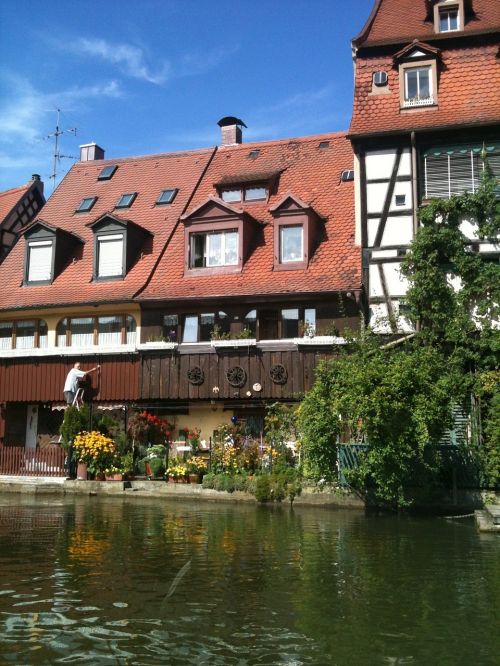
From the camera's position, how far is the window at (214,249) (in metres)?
27.4

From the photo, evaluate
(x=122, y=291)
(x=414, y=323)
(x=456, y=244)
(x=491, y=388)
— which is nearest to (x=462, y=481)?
(x=491, y=388)

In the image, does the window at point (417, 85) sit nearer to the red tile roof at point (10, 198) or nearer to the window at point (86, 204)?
the window at point (86, 204)

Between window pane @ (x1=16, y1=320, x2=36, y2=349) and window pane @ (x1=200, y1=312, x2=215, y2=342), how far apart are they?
703 centimetres

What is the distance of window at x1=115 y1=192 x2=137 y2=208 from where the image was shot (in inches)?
1253

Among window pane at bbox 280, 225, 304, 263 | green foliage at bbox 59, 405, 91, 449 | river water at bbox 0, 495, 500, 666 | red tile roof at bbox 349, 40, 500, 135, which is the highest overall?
red tile roof at bbox 349, 40, 500, 135

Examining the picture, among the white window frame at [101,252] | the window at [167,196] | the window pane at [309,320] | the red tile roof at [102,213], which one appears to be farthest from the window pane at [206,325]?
the window at [167,196]

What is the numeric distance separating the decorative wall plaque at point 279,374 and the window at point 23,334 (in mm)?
9377

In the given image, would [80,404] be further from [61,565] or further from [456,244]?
[61,565]

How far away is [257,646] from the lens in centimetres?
740

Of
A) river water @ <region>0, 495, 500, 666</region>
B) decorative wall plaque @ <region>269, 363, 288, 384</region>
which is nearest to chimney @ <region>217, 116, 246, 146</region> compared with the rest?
decorative wall plaque @ <region>269, 363, 288, 384</region>

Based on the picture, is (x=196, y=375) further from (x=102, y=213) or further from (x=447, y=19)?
(x=447, y=19)

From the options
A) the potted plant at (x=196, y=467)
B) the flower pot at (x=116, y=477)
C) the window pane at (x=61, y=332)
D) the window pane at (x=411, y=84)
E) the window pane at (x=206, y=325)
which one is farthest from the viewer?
the window pane at (x=61, y=332)

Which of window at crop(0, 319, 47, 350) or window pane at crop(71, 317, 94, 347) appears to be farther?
window at crop(0, 319, 47, 350)

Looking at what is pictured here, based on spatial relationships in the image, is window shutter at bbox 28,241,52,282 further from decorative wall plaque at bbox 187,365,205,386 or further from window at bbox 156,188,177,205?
decorative wall plaque at bbox 187,365,205,386
